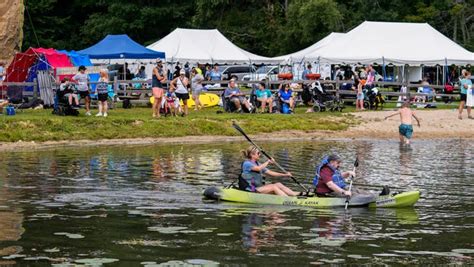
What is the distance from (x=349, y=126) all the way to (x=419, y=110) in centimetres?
540

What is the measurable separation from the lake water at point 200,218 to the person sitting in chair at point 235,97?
32.0 ft

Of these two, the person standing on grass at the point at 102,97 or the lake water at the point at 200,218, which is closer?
the lake water at the point at 200,218

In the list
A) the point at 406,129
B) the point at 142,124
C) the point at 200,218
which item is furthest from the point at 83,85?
the point at 200,218

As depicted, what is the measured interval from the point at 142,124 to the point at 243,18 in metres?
35.6

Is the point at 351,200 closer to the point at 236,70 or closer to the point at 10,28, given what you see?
the point at 10,28

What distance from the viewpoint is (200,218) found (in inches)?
718

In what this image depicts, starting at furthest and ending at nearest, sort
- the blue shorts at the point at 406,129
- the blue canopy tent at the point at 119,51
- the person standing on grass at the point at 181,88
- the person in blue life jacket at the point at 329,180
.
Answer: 1. the blue canopy tent at the point at 119,51
2. the person standing on grass at the point at 181,88
3. the blue shorts at the point at 406,129
4. the person in blue life jacket at the point at 329,180

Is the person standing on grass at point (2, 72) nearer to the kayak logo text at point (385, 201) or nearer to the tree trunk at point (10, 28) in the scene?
the tree trunk at point (10, 28)

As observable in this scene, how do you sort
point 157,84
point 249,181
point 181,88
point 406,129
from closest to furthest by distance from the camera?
point 249,181 < point 406,129 < point 157,84 < point 181,88

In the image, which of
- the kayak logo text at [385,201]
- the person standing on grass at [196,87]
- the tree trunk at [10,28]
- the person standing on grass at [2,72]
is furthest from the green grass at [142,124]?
the kayak logo text at [385,201]

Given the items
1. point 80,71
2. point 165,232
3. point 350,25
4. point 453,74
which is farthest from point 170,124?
point 350,25

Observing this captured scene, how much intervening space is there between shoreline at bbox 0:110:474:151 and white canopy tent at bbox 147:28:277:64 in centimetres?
1378

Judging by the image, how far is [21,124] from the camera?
106 feet

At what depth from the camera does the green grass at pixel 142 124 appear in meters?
32.4
